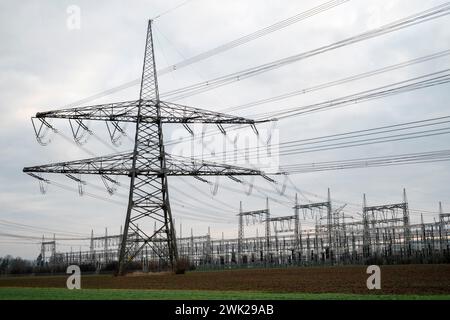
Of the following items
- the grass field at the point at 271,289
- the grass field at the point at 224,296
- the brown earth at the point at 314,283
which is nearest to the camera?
the grass field at the point at 224,296

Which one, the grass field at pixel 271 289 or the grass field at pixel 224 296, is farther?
the grass field at pixel 271 289

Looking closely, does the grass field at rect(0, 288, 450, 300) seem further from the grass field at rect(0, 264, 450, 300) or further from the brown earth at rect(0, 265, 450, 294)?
the brown earth at rect(0, 265, 450, 294)

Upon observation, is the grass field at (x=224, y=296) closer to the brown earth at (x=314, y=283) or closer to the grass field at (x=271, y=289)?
the grass field at (x=271, y=289)

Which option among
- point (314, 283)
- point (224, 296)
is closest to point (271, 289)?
point (314, 283)

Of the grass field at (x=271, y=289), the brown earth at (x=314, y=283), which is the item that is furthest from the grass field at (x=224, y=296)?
the brown earth at (x=314, y=283)

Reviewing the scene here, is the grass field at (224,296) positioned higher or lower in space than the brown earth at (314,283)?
higher

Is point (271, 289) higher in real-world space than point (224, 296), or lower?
lower

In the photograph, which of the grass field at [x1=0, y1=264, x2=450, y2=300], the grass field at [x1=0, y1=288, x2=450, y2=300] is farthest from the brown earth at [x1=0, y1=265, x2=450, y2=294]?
the grass field at [x1=0, y1=288, x2=450, y2=300]

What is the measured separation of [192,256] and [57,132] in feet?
207

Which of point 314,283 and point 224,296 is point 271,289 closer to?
point 314,283

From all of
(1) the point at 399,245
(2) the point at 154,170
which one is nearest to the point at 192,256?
(1) the point at 399,245

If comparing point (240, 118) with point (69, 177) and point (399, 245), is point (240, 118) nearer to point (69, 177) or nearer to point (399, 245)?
point (69, 177)
